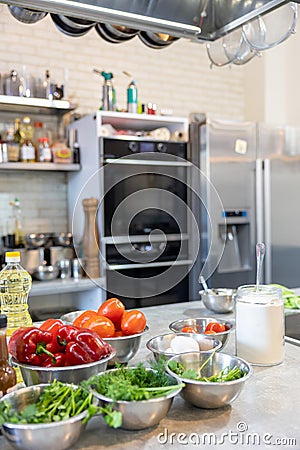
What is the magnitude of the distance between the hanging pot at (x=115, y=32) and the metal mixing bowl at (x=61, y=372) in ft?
5.31

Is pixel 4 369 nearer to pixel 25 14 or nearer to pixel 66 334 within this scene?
pixel 66 334

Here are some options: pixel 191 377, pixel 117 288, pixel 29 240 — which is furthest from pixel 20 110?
pixel 191 377

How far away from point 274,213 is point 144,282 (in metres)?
2.41

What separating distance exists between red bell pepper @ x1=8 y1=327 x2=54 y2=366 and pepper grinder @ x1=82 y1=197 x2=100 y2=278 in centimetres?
204

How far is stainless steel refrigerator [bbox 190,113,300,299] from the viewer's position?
3.72 m

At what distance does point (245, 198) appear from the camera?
12.7 feet

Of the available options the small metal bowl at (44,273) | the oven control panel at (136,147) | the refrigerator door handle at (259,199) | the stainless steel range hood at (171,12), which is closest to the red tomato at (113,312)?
the stainless steel range hood at (171,12)

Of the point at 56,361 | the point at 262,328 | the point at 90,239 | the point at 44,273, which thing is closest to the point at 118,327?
the point at 56,361

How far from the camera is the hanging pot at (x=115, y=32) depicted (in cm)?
218

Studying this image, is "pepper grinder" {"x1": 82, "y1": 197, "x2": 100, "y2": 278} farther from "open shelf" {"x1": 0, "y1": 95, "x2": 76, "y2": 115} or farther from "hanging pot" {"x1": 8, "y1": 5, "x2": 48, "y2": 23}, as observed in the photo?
"hanging pot" {"x1": 8, "y1": 5, "x2": 48, "y2": 23}

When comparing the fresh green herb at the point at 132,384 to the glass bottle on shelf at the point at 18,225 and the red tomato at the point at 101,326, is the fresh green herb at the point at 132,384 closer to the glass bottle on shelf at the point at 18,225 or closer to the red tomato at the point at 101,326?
the red tomato at the point at 101,326

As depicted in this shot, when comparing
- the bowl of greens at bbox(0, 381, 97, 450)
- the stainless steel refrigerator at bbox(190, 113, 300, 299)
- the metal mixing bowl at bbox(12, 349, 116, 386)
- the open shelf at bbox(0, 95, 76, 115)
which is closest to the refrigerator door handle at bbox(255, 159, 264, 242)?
the stainless steel refrigerator at bbox(190, 113, 300, 299)

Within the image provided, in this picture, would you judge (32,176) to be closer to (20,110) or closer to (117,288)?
(20,110)

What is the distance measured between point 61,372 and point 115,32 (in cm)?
167
